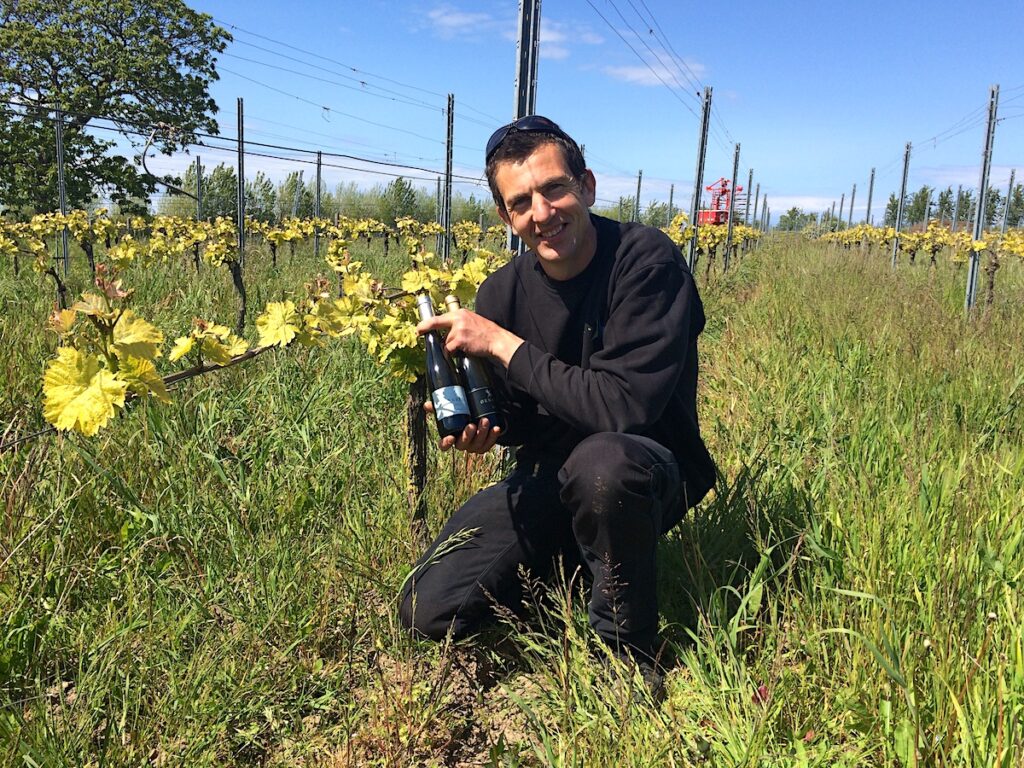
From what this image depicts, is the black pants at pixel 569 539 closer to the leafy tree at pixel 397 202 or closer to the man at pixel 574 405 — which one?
the man at pixel 574 405

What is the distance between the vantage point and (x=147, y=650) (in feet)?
5.47

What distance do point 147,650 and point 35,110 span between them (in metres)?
10.4

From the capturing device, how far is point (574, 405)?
174 cm

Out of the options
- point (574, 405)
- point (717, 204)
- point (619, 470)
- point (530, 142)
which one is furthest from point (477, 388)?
point (717, 204)

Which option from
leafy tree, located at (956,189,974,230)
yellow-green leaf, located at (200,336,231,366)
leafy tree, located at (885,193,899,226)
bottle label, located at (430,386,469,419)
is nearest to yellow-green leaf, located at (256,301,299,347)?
yellow-green leaf, located at (200,336,231,366)

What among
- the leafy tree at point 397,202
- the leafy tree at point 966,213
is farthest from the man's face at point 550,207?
the leafy tree at point 397,202

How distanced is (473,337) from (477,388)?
147 millimetres

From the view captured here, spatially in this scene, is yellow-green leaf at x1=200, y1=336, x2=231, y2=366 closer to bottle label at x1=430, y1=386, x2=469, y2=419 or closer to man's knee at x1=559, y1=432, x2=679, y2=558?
bottle label at x1=430, y1=386, x2=469, y2=419

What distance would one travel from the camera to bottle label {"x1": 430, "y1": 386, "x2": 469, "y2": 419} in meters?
1.77

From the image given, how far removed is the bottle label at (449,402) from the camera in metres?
1.77

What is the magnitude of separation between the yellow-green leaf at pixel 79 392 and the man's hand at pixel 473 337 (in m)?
0.75

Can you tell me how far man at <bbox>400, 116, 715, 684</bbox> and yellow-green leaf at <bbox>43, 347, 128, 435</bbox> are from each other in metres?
0.76

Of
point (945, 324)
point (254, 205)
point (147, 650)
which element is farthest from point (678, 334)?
point (254, 205)

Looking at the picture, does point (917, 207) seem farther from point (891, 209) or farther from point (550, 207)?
point (550, 207)
